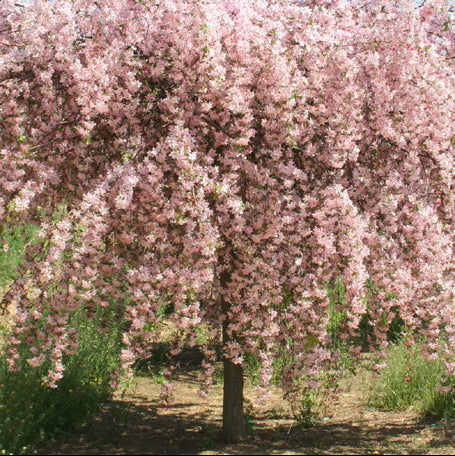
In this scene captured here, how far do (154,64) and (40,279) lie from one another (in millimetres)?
1918

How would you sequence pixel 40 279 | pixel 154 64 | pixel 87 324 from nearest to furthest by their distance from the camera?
pixel 40 279
pixel 154 64
pixel 87 324

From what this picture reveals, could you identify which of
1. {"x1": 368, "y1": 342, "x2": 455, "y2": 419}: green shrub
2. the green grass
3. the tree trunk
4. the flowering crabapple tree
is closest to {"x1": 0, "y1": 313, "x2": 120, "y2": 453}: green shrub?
the green grass

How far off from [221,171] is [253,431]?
2906mm

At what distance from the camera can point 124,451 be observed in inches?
206

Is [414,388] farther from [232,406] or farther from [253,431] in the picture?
[232,406]

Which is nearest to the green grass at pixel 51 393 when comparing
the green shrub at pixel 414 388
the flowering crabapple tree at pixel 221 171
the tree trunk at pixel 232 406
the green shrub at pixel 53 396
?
the green shrub at pixel 53 396

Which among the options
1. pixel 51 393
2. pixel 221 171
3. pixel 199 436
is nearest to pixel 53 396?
pixel 51 393

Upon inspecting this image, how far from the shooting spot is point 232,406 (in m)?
5.60

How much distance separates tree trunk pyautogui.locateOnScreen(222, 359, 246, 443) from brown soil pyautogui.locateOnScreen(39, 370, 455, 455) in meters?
0.12

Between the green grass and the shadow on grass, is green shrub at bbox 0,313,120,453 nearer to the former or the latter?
the green grass

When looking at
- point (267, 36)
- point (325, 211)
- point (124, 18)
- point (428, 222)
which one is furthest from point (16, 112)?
point (428, 222)

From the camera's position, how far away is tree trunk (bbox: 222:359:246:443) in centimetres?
560

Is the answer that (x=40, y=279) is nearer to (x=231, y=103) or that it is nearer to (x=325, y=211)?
(x=231, y=103)

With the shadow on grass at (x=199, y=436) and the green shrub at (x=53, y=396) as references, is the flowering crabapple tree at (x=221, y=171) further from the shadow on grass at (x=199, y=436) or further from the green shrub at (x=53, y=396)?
the green shrub at (x=53, y=396)
